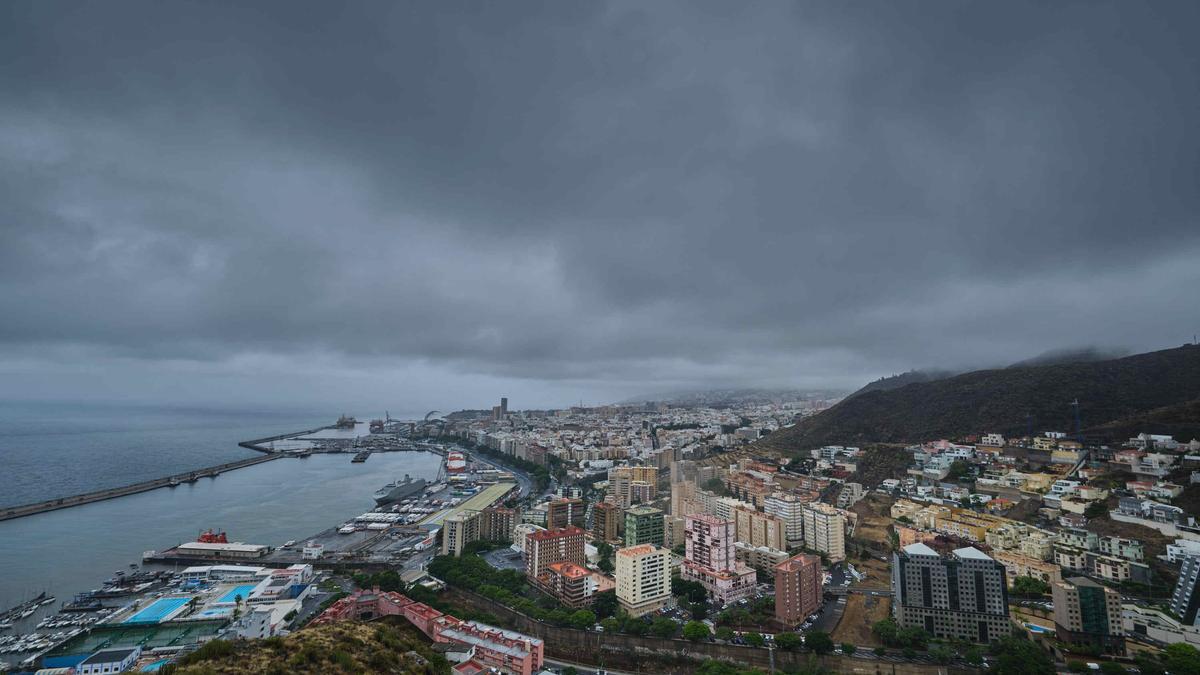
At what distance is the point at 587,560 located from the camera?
1266 cm

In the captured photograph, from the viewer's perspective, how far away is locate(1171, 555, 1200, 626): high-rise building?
779cm

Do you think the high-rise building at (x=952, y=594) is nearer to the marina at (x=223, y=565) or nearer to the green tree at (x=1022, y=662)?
the green tree at (x=1022, y=662)

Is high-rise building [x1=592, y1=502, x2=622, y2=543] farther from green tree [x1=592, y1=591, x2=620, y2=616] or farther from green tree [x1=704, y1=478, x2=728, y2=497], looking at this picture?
green tree [x1=704, y1=478, x2=728, y2=497]

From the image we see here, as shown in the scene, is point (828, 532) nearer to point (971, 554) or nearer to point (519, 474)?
point (971, 554)

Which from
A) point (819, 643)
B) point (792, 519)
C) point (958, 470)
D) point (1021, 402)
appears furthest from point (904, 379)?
point (819, 643)

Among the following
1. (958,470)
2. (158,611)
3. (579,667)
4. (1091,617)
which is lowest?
(579,667)

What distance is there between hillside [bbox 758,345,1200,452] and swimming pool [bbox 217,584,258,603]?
910 inches

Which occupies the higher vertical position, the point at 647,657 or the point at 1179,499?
the point at 1179,499

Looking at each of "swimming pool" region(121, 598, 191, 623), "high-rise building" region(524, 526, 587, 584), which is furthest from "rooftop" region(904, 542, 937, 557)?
"swimming pool" region(121, 598, 191, 623)

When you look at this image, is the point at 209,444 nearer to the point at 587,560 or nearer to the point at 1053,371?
the point at 587,560

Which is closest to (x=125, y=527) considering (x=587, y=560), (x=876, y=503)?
(x=587, y=560)

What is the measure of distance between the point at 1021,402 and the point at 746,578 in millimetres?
19057

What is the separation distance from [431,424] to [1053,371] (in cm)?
4560

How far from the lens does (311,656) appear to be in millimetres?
3555
